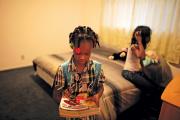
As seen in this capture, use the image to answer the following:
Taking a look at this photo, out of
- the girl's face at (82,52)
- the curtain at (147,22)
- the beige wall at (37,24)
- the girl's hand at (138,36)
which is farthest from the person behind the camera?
the beige wall at (37,24)

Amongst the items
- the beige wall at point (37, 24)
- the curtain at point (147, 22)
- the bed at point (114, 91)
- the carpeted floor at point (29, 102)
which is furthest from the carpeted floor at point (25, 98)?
Result: the curtain at point (147, 22)

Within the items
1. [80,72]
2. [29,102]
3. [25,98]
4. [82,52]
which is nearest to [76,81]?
[80,72]

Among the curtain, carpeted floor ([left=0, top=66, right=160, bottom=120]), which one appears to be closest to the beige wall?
the curtain

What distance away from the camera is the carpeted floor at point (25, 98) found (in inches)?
84.5

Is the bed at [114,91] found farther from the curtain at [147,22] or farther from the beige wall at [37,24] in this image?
the beige wall at [37,24]

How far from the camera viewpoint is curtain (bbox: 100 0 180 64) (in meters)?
2.57

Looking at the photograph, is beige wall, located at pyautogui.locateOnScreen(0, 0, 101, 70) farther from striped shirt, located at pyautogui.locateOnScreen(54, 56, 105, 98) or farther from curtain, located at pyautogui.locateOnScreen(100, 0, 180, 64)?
striped shirt, located at pyautogui.locateOnScreen(54, 56, 105, 98)

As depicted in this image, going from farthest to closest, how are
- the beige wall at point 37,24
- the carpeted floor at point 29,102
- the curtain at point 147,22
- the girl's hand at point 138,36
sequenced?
1. the beige wall at point 37,24
2. the curtain at point 147,22
3. the carpeted floor at point 29,102
4. the girl's hand at point 138,36

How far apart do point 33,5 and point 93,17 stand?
1.38m

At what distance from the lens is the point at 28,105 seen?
235cm

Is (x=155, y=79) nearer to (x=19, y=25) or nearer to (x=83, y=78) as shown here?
(x=83, y=78)

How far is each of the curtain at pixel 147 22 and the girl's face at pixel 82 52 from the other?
2010mm

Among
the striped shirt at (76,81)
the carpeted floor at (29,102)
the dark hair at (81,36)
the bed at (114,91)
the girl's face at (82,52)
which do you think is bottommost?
the carpeted floor at (29,102)

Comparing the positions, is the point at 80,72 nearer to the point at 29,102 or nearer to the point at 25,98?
the point at 29,102
